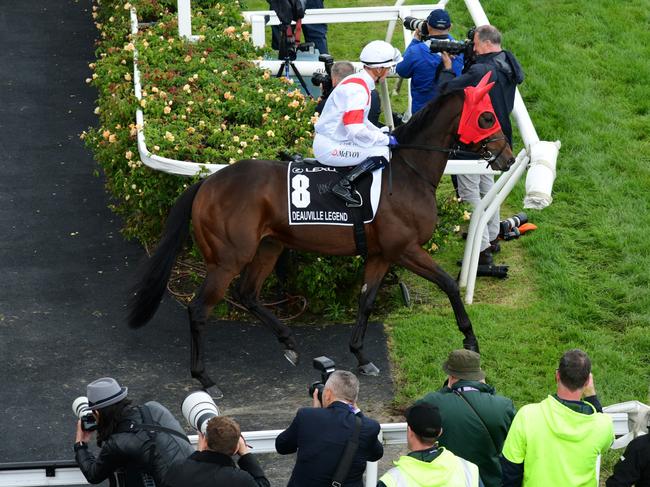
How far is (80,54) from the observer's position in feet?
43.2

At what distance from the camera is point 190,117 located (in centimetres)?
916

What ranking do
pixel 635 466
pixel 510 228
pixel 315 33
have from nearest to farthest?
pixel 635 466, pixel 510 228, pixel 315 33

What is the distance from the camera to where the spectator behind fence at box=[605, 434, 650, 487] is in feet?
16.8

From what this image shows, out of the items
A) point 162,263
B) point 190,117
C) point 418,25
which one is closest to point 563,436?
point 162,263

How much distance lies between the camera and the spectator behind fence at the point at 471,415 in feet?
18.1

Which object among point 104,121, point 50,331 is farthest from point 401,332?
point 104,121

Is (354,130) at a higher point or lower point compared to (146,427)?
higher

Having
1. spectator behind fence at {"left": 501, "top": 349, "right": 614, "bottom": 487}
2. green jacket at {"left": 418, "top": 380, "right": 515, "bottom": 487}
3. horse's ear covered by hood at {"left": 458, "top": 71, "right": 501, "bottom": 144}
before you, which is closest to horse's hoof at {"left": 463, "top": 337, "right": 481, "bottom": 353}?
horse's ear covered by hood at {"left": 458, "top": 71, "right": 501, "bottom": 144}

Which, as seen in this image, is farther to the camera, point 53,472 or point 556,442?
point 53,472

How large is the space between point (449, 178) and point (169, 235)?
3923mm

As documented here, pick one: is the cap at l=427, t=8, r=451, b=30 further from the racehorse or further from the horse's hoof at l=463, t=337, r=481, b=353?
the horse's hoof at l=463, t=337, r=481, b=353

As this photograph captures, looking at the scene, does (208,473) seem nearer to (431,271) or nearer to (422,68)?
(431,271)

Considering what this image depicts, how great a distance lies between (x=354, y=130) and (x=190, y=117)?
6.49ft

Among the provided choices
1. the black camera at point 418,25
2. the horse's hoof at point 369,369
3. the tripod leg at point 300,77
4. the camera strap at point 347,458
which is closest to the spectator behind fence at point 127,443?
the camera strap at point 347,458
